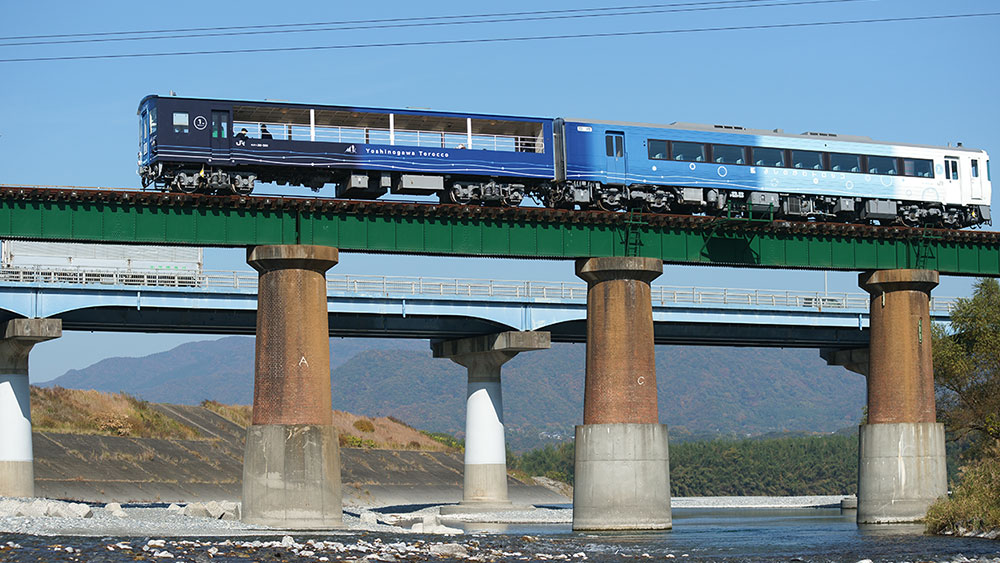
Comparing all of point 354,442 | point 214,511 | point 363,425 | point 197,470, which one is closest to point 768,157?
point 214,511

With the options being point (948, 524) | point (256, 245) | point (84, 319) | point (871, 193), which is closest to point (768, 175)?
point (871, 193)

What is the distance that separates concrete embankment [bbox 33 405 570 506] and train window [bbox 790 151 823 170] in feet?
121

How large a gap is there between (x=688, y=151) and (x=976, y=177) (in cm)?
1505

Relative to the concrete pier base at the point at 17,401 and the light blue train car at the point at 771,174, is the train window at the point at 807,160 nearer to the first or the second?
the light blue train car at the point at 771,174

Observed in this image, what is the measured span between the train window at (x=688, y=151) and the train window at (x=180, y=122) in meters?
20.7

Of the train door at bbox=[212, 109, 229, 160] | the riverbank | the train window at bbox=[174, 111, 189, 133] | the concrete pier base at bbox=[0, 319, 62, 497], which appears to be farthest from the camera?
the concrete pier base at bbox=[0, 319, 62, 497]

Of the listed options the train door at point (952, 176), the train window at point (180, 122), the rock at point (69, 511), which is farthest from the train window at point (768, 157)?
the rock at point (69, 511)

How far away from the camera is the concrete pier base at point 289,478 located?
4931 centimetres

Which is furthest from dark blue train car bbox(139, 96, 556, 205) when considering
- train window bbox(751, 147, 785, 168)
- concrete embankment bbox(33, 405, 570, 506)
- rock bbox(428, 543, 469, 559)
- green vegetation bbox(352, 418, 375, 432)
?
green vegetation bbox(352, 418, 375, 432)

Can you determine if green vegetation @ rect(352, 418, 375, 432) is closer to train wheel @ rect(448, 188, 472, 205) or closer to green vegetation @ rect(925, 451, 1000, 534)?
train wheel @ rect(448, 188, 472, 205)

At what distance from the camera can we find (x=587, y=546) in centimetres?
4659

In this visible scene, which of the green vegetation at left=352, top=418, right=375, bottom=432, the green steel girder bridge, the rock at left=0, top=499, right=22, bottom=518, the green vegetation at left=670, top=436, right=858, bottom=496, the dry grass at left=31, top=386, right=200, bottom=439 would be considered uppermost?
the green steel girder bridge

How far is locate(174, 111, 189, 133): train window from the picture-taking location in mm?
53906

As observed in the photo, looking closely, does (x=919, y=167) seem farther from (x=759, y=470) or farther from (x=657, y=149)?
(x=759, y=470)
